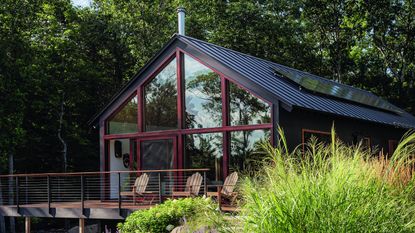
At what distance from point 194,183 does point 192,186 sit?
0.29ft

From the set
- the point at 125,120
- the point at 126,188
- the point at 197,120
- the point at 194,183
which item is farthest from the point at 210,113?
the point at 126,188

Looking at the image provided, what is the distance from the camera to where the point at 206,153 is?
11297 mm

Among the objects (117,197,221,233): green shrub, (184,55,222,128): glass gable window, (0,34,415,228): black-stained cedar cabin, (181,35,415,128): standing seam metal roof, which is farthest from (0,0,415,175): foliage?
(117,197,221,233): green shrub

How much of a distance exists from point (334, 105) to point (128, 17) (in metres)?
11.8

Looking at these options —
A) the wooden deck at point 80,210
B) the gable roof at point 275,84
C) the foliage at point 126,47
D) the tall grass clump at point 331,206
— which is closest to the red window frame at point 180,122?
the gable roof at point 275,84

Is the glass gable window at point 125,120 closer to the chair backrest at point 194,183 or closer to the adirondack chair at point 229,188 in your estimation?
the chair backrest at point 194,183

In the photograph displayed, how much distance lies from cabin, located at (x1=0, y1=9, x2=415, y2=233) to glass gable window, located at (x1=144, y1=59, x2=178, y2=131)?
0.02 meters

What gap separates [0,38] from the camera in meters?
15.9

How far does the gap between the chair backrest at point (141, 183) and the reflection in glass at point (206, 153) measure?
3.26ft

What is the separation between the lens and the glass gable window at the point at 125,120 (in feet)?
42.3

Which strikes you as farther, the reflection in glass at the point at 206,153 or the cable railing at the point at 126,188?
the reflection in glass at the point at 206,153

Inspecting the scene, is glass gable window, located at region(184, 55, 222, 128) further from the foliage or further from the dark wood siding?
the foliage

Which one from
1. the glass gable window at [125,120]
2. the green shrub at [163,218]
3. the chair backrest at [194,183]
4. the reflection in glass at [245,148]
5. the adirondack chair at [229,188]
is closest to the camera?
the green shrub at [163,218]

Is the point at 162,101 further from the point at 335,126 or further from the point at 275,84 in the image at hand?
the point at 335,126
